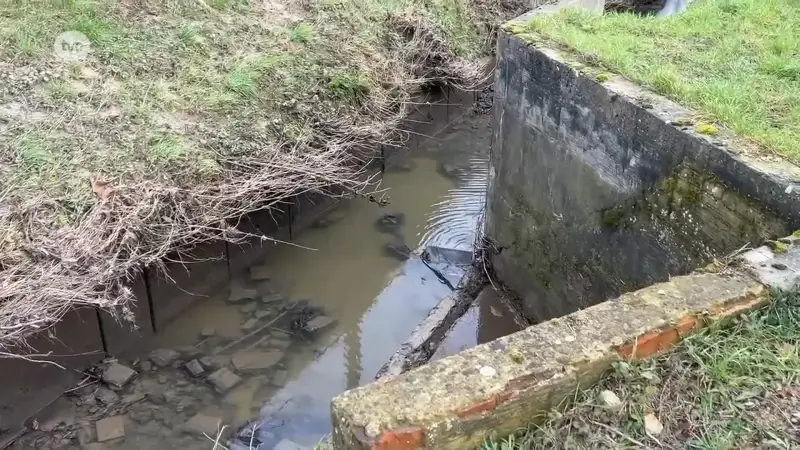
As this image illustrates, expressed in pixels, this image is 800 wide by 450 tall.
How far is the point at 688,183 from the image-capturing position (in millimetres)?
4055

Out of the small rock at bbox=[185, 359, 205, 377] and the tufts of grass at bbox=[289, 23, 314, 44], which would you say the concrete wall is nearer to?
the small rock at bbox=[185, 359, 205, 377]

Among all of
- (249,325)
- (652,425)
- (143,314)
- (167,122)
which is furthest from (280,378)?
(652,425)

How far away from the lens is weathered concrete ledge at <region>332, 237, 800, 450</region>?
2211mm

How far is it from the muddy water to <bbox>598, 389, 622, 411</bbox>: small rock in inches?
131

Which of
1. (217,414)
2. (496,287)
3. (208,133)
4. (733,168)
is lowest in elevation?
(217,414)

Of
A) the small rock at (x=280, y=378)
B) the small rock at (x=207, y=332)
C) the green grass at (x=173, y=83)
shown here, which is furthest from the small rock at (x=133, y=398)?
the green grass at (x=173, y=83)

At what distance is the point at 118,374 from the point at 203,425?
86 cm

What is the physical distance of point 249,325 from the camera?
6238 millimetres

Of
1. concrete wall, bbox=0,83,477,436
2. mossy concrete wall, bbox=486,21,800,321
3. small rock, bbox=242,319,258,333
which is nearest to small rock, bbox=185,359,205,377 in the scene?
concrete wall, bbox=0,83,477,436

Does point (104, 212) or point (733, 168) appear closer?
point (733, 168)

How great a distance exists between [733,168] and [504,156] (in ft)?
7.94

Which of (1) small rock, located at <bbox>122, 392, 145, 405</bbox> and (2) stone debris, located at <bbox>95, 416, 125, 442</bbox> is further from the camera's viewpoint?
(1) small rock, located at <bbox>122, 392, 145, 405</bbox>

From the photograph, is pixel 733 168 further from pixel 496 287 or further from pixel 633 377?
pixel 496 287

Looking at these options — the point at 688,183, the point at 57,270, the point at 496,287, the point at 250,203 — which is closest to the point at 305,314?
the point at 250,203
